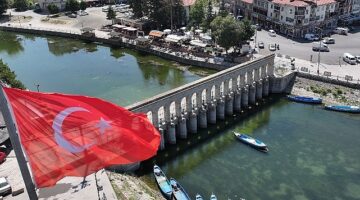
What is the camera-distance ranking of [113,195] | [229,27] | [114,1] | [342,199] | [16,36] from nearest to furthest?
[113,195] < [342,199] < [229,27] < [16,36] < [114,1]

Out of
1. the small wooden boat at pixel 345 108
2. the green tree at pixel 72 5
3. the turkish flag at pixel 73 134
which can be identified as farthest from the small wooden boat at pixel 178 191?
the green tree at pixel 72 5

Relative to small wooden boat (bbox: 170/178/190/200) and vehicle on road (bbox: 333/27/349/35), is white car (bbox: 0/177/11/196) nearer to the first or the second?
small wooden boat (bbox: 170/178/190/200)

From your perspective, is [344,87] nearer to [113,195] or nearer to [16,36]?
[113,195]

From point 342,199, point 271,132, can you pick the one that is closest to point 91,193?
point 342,199

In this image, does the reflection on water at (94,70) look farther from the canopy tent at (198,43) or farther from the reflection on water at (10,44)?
the canopy tent at (198,43)

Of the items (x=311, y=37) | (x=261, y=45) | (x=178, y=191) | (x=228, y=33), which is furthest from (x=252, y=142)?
(x=311, y=37)

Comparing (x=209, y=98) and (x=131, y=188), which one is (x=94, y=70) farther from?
(x=131, y=188)
